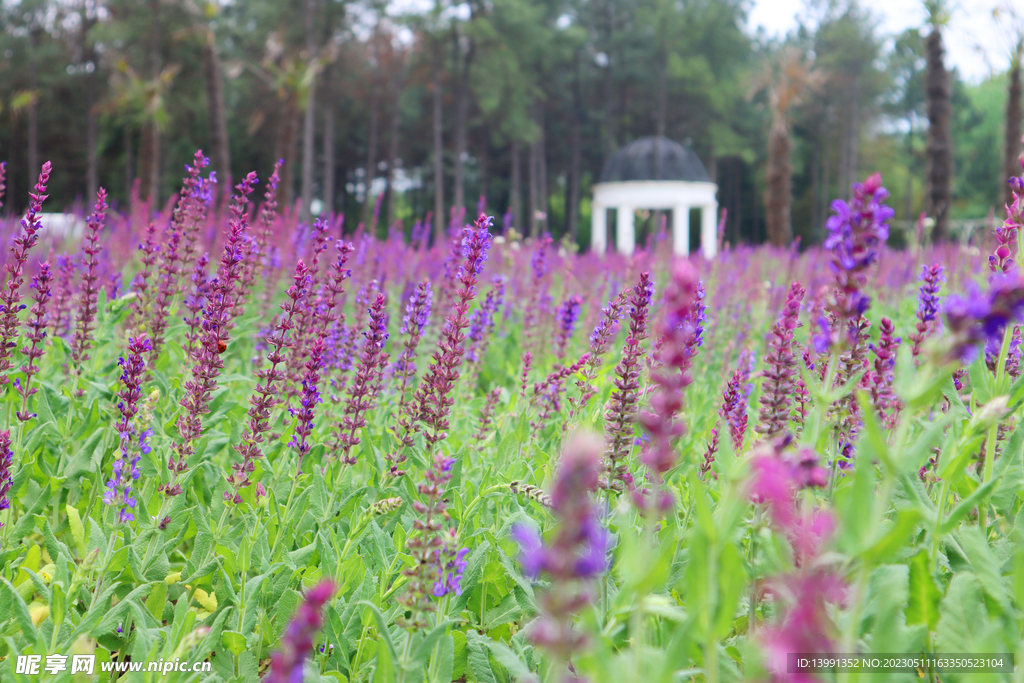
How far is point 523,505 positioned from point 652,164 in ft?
99.4

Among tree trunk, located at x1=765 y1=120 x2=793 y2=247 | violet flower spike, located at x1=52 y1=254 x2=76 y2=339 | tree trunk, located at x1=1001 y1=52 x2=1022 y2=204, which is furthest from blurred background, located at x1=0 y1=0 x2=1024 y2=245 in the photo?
violet flower spike, located at x1=52 y1=254 x2=76 y2=339

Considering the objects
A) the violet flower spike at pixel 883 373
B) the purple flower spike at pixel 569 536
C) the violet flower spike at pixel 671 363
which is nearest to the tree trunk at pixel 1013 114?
the violet flower spike at pixel 883 373

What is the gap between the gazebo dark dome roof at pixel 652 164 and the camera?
30266 mm

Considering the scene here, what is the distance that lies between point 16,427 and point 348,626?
1.57 m

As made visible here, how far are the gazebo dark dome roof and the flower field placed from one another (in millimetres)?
27785

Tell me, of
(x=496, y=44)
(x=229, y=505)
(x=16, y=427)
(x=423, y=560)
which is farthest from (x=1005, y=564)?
(x=496, y=44)

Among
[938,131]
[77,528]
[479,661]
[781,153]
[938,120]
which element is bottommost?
[479,661]

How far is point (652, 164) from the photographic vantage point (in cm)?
3114

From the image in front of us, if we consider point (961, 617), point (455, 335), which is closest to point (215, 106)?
point (455, 335)

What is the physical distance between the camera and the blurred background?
3438cm

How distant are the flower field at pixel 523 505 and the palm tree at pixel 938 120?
16.1 metres

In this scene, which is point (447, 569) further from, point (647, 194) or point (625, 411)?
point (647, 194)

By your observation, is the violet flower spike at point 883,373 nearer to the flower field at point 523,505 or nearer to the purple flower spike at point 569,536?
the flower field at point 523,505

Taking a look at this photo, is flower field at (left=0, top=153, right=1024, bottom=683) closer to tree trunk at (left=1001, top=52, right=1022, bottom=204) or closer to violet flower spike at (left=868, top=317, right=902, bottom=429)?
violet flower spike at (left=868, top=317, right=902, bottom=429)
